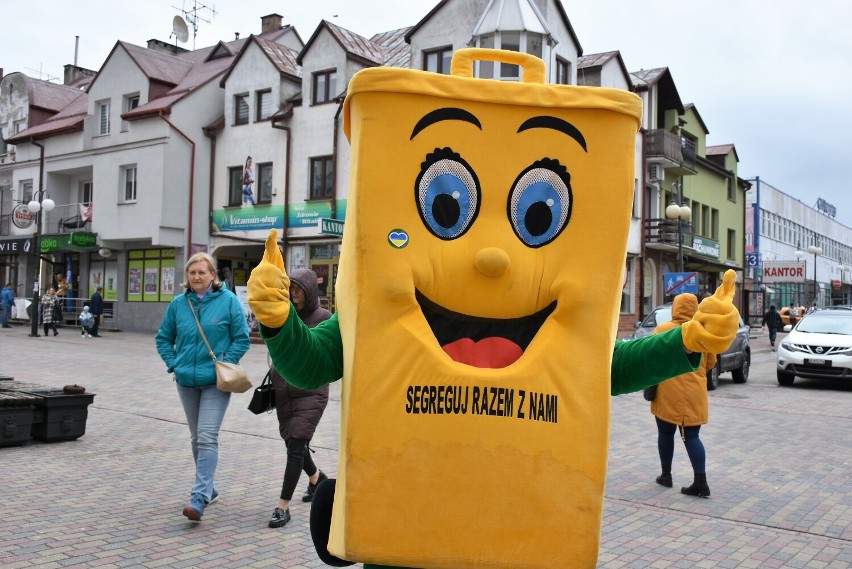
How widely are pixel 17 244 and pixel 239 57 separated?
13.4m

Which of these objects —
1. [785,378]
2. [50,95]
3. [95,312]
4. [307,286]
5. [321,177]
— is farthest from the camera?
[50,95]

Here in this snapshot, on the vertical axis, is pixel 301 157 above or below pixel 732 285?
above

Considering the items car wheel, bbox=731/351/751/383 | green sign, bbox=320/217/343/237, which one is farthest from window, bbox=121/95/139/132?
car wheel, bbox=731/351/751/383


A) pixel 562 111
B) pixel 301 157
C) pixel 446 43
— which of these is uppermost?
pixel 446 43

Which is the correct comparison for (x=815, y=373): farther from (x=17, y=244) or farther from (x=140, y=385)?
(x=17, y=244)

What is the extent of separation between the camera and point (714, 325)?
8.98ft

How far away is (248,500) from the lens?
632 centimetres

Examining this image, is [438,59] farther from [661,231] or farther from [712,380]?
[712,380]

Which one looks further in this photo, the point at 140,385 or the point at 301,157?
the point at 301,157

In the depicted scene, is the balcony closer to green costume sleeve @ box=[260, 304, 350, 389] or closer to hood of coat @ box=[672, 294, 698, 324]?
hood of coat @ box=[672, 294, 698, 324]

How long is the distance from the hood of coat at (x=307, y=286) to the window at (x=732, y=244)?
38.6 meters

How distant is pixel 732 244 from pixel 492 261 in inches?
1635

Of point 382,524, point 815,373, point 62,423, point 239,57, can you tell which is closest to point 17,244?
point 239,57

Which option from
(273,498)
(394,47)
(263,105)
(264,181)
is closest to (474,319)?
(273,498)
